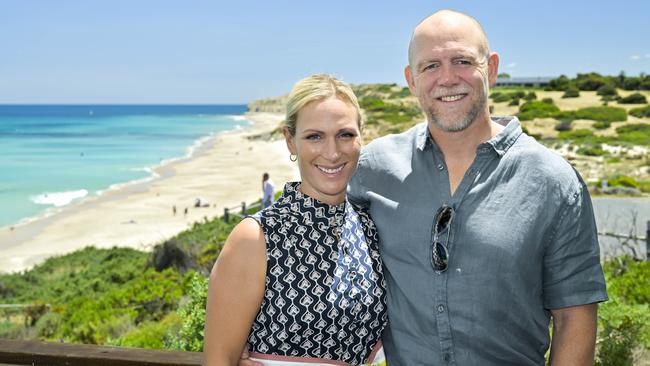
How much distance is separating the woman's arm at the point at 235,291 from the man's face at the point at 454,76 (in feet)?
3.21

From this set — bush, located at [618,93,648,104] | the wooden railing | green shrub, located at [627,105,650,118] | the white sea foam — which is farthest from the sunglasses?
bush, located at [618,93,648,104]

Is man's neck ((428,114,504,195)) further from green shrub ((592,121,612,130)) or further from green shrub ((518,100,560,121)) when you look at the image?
green shrub ((518,100,560,121))

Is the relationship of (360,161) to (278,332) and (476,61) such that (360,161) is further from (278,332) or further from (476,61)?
(278,332)

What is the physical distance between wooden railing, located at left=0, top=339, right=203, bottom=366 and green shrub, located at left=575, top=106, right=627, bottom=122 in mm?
44258

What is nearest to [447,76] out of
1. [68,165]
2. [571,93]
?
[68,165]

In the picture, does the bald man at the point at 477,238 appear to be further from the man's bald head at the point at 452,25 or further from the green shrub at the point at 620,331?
the green shrub at the point at 620,331

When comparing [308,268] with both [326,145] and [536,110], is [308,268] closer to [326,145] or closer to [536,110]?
[326,145]

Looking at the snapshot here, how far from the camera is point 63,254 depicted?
942 inches

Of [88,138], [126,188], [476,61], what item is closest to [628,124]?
[126,188]

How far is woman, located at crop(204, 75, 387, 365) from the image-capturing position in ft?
7.65

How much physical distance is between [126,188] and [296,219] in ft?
129

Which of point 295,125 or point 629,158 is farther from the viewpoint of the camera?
point 629,158

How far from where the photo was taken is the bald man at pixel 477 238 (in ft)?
8.02

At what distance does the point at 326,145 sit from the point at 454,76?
638mm
